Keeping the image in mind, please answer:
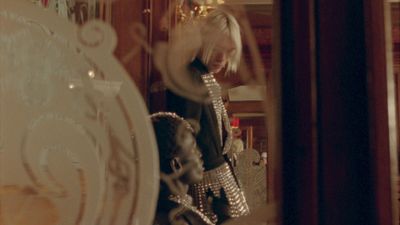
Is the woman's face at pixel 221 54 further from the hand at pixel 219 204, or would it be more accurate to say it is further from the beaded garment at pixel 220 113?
the hand at pixel 219 204

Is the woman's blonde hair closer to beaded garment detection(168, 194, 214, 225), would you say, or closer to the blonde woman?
the blonde woman

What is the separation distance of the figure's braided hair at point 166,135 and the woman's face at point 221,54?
0.07m

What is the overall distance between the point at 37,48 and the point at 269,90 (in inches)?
10.3

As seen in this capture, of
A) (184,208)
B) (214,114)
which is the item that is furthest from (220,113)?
(184,208)

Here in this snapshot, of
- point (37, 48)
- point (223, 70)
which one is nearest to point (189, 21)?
point (223, 70)

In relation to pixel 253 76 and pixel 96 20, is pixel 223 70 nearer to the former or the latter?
pixel 253 76

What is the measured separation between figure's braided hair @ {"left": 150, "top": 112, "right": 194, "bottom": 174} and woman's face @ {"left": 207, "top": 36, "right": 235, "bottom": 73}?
0.23ft

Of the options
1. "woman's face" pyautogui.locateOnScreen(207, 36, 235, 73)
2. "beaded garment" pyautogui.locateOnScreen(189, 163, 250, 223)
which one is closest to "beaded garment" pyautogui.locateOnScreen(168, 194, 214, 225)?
"beaded garment" pyautogui.locateOnScreen(189, 163, 250, 223)

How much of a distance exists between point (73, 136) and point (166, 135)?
10 cm

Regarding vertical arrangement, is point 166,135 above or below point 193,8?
below

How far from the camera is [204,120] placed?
61cm

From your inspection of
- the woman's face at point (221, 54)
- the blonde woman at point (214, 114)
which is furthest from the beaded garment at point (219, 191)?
the woman's face at point (221, 54)

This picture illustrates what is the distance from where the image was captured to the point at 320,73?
1.81 ft

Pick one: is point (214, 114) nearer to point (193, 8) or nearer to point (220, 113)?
point (220, 113)
